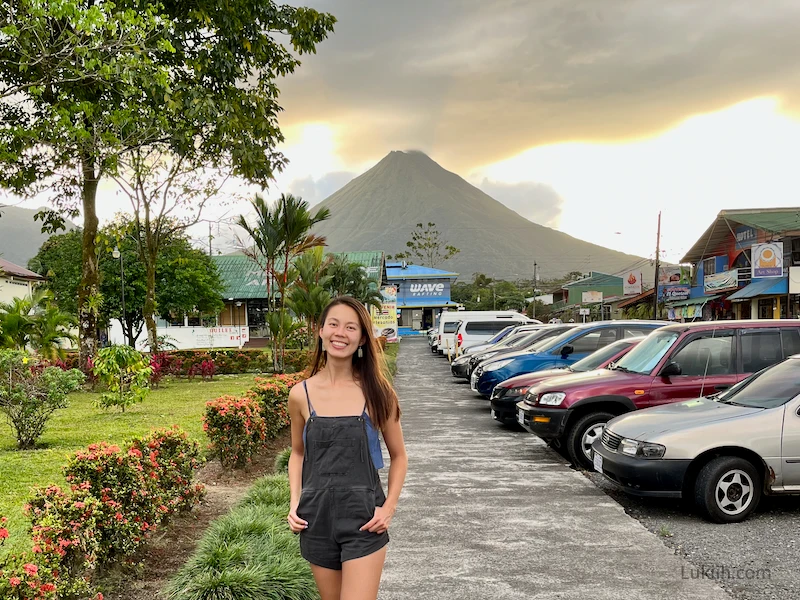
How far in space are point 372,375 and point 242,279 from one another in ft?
164

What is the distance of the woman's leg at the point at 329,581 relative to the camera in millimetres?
2740

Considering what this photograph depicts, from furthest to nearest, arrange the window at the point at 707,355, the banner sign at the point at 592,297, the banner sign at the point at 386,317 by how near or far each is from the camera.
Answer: the banner sign at the point at 592,297 < the banner sign at the point at 386,317 < the window at the point at 707,355

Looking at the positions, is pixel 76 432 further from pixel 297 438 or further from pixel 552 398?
pixel 297 438

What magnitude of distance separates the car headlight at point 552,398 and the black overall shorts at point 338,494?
613 centimetres

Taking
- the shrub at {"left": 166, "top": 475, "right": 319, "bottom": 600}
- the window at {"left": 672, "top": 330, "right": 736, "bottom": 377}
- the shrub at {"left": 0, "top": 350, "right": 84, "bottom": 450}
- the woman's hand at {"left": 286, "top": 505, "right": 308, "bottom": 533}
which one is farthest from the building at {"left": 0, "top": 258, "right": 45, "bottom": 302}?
the woman's hand at {"left": 286, "top": 505, "right": 308, "bottom": 533}

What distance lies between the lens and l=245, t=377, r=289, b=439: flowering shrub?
9.20 meters

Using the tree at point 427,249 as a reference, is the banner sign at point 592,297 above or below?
below

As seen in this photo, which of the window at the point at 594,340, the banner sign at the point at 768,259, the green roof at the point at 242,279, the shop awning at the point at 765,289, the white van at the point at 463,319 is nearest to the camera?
the window at the point at 594,340

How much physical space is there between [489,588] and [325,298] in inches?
776

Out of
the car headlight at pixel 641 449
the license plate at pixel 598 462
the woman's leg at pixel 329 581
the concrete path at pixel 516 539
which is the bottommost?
the concrete path at pixel 516 539

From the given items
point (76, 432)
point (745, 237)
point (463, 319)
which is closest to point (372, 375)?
point (76, 432)

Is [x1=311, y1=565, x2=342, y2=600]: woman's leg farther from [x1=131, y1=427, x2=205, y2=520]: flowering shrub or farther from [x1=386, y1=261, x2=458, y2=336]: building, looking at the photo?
[x1=386, y1=261, x2=458, y2=336]: building

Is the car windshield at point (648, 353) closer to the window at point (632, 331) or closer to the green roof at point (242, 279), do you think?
the window at point (632, 331)

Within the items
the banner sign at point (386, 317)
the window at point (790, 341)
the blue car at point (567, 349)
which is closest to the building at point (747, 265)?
the banner sign at point (386, 317)
